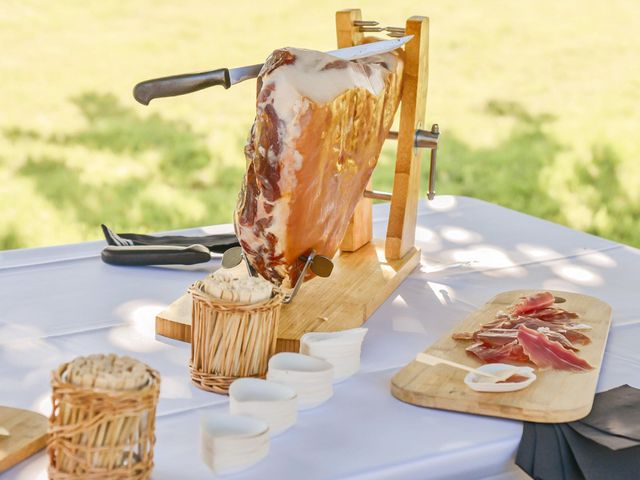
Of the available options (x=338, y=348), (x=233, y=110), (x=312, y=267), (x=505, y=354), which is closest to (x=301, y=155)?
(x=312, y=267)

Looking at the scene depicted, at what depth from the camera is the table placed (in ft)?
3.92

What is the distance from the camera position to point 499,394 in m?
1.31

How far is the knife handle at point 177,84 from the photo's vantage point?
1.51 m

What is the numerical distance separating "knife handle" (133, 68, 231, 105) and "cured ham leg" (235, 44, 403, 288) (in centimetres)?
9

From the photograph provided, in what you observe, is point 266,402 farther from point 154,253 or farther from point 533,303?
point 154,253

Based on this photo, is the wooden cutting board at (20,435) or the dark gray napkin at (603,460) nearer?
the wooden cutting board at (20,435)

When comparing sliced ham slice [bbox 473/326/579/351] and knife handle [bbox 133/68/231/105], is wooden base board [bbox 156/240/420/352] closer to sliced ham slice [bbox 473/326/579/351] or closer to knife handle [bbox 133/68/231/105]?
sliced ham slice [bbox 473/326/579/351]

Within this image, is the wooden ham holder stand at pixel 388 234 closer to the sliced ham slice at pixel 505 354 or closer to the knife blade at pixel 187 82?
the sliced ham slice at pixel 505 354

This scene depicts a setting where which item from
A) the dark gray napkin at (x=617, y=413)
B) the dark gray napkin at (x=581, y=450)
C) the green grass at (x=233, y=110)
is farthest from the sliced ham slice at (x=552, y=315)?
the green grass at (x=233, y=110)

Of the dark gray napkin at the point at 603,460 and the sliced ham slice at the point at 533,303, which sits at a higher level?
the sliced ham slice at the point at 533,303

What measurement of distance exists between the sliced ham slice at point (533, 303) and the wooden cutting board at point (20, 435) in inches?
31.8

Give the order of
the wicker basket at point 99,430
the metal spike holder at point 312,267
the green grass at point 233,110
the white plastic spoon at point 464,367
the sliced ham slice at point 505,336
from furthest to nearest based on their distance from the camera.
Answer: the green grass at point 233,110
the metal spike holder at point 312,267
the sliced ham slice at point 505,336
the white plastic spoon at point 464,367
the wicker basket at point 99,430

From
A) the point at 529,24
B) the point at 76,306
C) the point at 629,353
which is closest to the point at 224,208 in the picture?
the point at 76,306

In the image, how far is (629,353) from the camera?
1.57m
